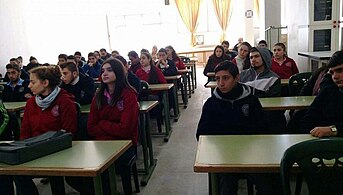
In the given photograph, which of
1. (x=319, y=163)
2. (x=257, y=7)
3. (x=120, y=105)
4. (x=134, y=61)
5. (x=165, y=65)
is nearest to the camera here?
(x=319, y=163)

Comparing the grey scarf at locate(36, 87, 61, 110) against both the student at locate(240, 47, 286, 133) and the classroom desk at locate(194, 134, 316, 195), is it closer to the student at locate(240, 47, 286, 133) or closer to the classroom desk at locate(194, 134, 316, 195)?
the classroom desk at locate(194, 134, 316, 195)

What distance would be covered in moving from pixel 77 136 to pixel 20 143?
80 centimetres

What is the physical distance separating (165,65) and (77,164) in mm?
4391

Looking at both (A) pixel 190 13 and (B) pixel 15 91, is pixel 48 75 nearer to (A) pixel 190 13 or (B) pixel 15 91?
(B) pixel 15 91

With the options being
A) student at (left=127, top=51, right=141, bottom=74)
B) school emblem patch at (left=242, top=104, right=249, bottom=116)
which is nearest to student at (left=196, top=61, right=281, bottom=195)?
school emblem patch at (left=242, top=104, right=249, bottom=116)

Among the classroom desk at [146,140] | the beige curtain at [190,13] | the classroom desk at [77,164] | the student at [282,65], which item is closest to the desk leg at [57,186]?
the classroom desk at [77,164]

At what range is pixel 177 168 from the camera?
3443mm

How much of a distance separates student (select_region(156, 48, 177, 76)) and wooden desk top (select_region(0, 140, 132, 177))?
399 cm

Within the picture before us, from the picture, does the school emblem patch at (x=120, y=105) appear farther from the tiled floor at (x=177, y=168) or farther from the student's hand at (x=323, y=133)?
the student's hand at (x=323, y=133)

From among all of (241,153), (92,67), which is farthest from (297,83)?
(92,67)

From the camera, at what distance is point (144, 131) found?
10.6 ft

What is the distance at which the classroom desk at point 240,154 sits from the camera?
1.56 meters

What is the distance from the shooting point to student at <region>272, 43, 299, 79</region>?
458 centimetres

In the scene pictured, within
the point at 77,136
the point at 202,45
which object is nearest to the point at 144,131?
the point at 77,136
